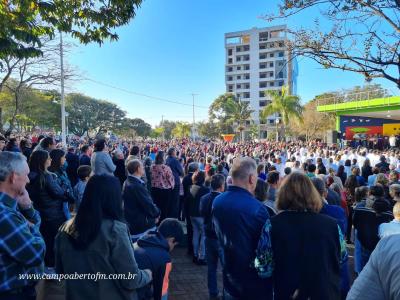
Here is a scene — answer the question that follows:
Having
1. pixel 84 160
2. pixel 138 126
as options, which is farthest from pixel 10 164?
pixel 138 126

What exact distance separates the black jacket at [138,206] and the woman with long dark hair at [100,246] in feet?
6.87

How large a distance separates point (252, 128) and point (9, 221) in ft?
196

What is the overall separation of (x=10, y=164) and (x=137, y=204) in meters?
2.25

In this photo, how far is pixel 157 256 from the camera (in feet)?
8.13

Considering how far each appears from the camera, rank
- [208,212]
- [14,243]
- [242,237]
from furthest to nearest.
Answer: [208,212]
[242,237]
[14,243]

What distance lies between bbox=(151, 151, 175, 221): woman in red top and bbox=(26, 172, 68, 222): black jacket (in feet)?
7.71

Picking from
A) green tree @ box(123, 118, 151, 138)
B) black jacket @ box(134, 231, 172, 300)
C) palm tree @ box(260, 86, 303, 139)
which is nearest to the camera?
black jacket @ box(134, 231, 172, 300)

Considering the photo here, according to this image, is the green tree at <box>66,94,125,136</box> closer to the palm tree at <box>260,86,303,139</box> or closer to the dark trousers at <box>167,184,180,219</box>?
the palm tree at <box>260,86,303,139</box>

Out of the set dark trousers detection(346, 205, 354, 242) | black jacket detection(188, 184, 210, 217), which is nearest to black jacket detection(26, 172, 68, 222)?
black jacket detection(188, 184, 210, 217)

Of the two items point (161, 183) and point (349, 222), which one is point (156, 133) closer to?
point (161, 183)

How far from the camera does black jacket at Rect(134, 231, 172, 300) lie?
2.43 m

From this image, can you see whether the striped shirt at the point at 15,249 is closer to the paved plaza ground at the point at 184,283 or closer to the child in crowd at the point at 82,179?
the paved plaza ground at the point at 184,283

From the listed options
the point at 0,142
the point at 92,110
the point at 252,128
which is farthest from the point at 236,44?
the point at 0,142

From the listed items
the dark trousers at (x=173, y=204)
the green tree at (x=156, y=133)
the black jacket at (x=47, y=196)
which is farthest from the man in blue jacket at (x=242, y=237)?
the green tree at (x=156, y=133)
